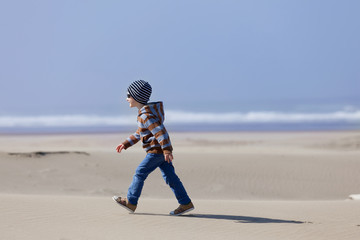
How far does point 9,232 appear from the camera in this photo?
6.02 m

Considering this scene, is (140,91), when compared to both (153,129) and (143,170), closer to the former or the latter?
(153,129)

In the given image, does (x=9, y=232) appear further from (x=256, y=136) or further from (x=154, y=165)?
(x=256, y=136)

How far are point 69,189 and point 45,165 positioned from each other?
1.62m

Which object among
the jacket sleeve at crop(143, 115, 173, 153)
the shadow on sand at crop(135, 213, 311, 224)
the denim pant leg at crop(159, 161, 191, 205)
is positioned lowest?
the shadow on sand at crop(135, 213, 311, 224)

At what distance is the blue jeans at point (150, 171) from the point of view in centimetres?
684

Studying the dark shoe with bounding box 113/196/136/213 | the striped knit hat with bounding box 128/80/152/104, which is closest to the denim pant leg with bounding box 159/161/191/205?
the dark shoe with bounding box 113/196/136/213

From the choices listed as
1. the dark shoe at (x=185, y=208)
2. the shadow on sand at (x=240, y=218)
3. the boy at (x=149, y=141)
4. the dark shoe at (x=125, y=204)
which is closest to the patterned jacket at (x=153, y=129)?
the boy at (x=149, y=141)

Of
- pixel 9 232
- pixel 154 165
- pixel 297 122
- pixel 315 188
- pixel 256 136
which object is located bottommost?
pixel 9 232

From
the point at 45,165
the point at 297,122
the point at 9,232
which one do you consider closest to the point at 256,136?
the point at 297,122

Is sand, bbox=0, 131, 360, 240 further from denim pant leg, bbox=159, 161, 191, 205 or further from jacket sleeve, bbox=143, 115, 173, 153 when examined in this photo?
jacket sleeve, bbox=143, 115, 173, 153

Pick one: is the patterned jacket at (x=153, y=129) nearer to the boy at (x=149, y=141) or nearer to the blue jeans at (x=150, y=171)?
the boy at (x=149, y=141)

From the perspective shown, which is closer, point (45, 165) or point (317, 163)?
point (45, 165)

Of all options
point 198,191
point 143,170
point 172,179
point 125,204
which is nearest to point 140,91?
point 143,170

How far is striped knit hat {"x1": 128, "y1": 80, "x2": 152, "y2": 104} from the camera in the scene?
6902mm
